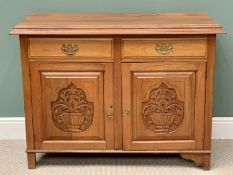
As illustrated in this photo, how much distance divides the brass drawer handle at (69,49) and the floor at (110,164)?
0.60 metres

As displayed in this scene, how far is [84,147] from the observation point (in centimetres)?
237

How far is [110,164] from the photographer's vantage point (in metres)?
2.46

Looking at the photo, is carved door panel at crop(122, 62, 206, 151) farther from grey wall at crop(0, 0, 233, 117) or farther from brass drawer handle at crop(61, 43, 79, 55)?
grey wall at crop(0, 0, 233, 117)

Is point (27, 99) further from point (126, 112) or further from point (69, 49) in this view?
point (126, 112)

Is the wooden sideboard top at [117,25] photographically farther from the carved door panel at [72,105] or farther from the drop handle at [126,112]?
the drop handle at [126,112]

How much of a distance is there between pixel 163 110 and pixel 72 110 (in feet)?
1.41

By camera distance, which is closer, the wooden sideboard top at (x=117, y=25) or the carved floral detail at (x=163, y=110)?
the wooden sideboard top at (x=117, y=25)

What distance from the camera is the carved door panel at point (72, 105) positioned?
2244 millimetres

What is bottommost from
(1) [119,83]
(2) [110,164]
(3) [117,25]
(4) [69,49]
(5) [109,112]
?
(2) [110,164]

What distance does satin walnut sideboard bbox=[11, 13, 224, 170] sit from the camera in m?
2.18

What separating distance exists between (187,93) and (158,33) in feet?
1.07

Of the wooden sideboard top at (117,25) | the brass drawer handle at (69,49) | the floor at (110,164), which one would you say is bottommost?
the floor at (110,164)

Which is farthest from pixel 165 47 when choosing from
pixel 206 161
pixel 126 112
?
pixel 206 161

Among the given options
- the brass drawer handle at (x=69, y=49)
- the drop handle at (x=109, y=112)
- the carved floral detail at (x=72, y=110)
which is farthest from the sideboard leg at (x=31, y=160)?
the brass drawer handle at (x=69, y=49)
